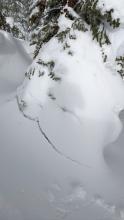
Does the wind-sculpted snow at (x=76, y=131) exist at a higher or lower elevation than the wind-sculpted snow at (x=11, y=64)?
lower

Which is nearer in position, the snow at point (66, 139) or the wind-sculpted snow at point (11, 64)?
the snow at point (66, 139)

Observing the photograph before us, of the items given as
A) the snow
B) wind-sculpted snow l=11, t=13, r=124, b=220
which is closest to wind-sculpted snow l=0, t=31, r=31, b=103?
the snow

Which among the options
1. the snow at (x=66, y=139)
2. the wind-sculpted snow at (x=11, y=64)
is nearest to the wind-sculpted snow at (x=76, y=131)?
the snow at (x=66, y=139)

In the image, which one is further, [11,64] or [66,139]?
[11,64]

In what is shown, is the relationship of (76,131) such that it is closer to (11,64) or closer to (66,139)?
(66,139)

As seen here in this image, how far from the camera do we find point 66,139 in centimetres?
637

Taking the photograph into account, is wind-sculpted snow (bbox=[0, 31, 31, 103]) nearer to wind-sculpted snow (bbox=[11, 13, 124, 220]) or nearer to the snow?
the snow

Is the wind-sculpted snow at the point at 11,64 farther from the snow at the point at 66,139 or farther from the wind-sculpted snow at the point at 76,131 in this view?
the wind-sculpted snow at the point at 76,131

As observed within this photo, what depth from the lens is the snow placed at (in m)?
5.42

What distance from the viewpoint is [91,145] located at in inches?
247

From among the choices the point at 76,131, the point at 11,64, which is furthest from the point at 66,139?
the point at 11,64

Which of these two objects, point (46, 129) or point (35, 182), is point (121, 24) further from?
point (35, 182)

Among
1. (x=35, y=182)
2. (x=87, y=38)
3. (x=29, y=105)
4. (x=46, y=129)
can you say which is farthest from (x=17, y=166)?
(x=87, y=38)

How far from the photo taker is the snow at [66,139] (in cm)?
542
